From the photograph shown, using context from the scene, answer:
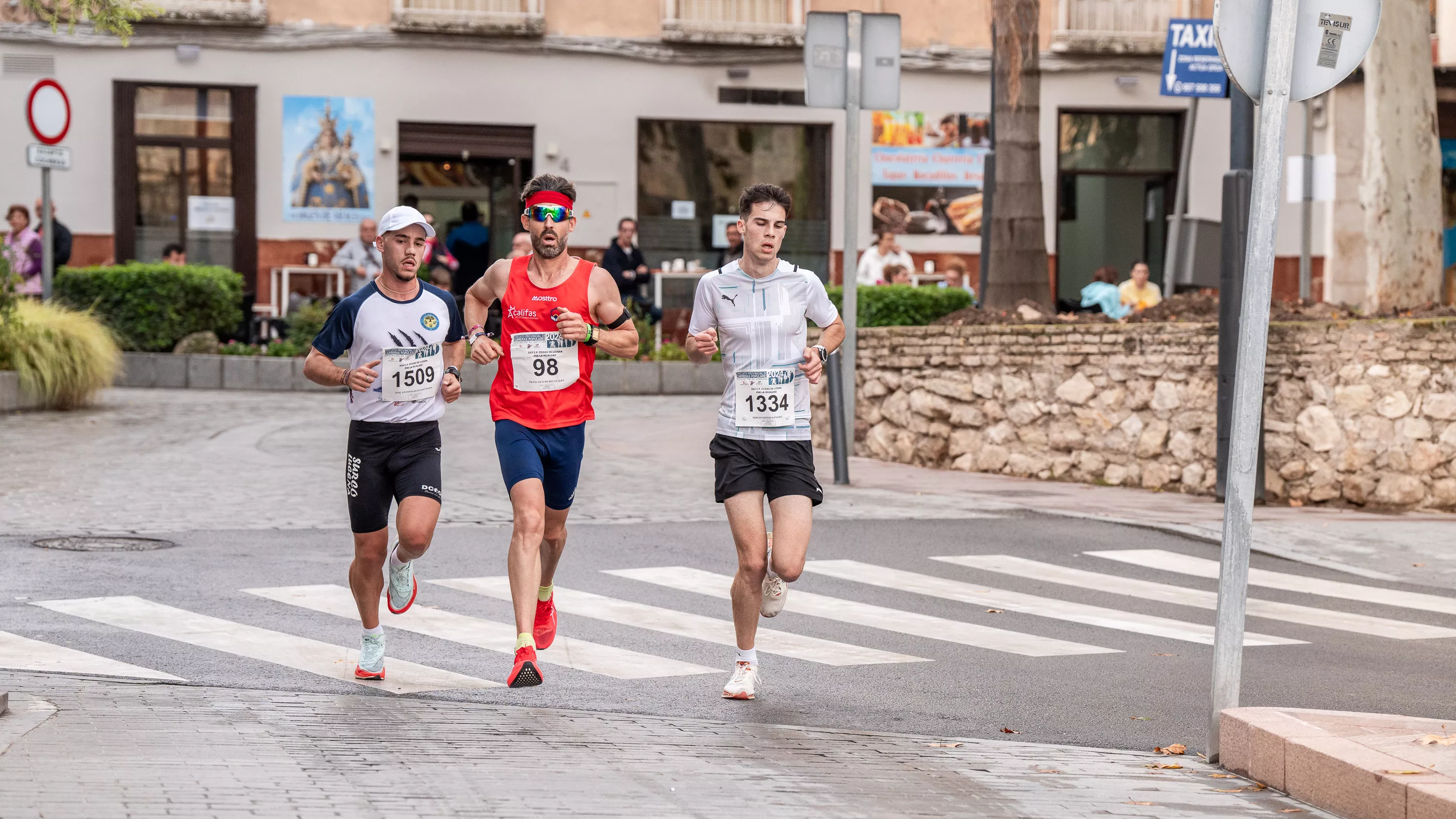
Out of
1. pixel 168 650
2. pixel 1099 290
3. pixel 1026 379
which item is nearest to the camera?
pixel 168 650

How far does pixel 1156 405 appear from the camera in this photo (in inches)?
536

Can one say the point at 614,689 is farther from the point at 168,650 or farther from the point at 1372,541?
the point at 1372,541

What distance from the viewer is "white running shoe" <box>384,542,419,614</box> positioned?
23.2ft

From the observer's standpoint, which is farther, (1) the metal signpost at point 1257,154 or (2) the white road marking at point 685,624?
(2) the white road marking at point 685,624

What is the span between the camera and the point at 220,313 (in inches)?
843

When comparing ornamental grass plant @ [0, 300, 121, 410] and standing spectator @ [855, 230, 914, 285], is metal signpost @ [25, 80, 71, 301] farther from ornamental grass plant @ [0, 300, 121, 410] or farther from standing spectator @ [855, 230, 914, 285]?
standing spectator @ [855, 230, 914, 285]

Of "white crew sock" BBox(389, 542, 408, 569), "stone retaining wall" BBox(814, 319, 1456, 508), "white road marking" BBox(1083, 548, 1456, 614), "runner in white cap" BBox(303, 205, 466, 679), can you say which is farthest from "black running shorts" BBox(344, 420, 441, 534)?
"stone retaining wall" BBox(814, 319, 1456, 508)

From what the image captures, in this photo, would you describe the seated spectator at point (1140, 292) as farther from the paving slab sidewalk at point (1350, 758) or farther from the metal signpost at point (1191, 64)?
the paving slab sidewalk at point (1350, 758)

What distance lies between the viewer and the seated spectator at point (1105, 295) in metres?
22.3

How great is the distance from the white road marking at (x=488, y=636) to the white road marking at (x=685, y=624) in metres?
0.28

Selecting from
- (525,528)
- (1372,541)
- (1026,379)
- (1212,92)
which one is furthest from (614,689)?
(1212,92)

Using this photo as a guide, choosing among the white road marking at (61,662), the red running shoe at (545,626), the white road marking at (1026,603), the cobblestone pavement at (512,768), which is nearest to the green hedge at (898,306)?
the white road marking at (1026,603)

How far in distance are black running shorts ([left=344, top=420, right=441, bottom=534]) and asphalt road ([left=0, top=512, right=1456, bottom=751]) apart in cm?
65

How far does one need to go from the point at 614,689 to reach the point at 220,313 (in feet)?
51.5
